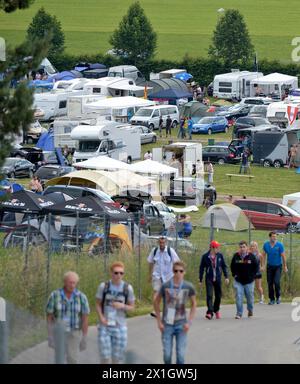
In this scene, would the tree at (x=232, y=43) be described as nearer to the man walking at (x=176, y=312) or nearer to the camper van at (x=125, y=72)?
the camper van at (x=125, y=72)

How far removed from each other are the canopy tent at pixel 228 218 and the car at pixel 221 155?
52.9 feet

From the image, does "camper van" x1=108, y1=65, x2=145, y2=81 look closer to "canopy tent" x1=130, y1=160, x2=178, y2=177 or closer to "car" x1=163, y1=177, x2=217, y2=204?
"canopy tent" x1=130, y1=160, x2=178, y2=177

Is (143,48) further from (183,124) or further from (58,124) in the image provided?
(58,124)

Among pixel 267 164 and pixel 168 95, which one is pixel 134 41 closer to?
pixel 168 95

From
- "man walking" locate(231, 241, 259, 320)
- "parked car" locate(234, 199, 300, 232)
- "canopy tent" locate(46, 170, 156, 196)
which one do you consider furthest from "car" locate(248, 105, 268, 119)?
"man walking" locate(231, 241, 259, 320)

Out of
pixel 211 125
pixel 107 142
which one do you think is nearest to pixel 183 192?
pixel 107 142

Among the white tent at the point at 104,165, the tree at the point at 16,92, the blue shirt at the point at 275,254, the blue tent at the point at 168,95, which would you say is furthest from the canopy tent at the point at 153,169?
the tree at the point at 16,92

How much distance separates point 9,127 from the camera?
1573 cm

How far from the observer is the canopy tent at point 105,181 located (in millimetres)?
38906

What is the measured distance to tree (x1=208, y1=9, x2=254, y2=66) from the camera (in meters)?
80.2

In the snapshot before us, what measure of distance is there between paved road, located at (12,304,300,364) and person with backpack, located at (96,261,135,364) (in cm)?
28

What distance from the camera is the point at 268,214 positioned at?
3794cm

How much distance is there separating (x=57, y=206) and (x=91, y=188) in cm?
731
